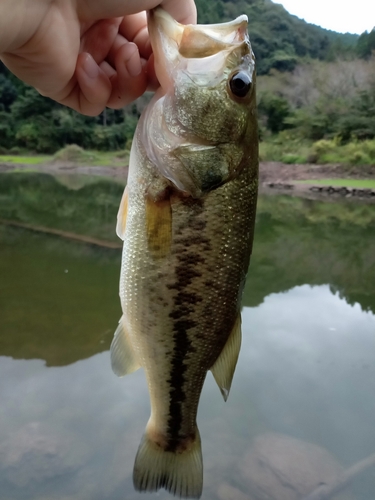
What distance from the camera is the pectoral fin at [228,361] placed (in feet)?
4.64

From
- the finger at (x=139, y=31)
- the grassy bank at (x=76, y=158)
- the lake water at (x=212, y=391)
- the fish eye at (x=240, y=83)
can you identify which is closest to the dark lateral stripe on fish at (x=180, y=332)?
the fish eye at (x=240, y=83)

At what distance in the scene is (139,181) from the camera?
128 centimetres

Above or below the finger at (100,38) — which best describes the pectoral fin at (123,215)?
below

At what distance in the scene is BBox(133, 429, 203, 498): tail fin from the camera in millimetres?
1475

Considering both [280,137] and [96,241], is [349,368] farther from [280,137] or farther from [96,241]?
[280,137]

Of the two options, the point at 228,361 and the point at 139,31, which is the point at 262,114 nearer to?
the point at 139,31

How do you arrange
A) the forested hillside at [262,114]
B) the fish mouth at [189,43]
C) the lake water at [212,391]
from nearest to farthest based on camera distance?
1. the fish mouth at [189,43]
2. the lake water at [212,391]
3. the forested hillside at [262,114]

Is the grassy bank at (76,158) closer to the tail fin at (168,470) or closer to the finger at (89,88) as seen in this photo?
the finger at (89,88)

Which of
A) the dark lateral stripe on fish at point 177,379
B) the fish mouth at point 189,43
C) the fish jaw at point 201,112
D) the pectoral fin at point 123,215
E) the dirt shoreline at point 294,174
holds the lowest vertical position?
the dirt shoreline at point 294,174

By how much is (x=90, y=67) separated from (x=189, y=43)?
1.54 feet

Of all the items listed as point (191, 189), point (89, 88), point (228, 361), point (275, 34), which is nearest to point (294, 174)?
point (89, 88)

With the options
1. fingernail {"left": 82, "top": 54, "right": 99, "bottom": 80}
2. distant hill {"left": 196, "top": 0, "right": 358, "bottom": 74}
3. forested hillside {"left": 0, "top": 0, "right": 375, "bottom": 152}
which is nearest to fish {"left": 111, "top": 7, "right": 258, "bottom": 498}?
fingernail {"left": 82, "top": 54, "right": 99, "bottom": 80}

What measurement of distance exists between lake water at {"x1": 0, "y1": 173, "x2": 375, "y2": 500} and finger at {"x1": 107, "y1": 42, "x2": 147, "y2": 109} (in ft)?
7.71

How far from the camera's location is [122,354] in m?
1.44
